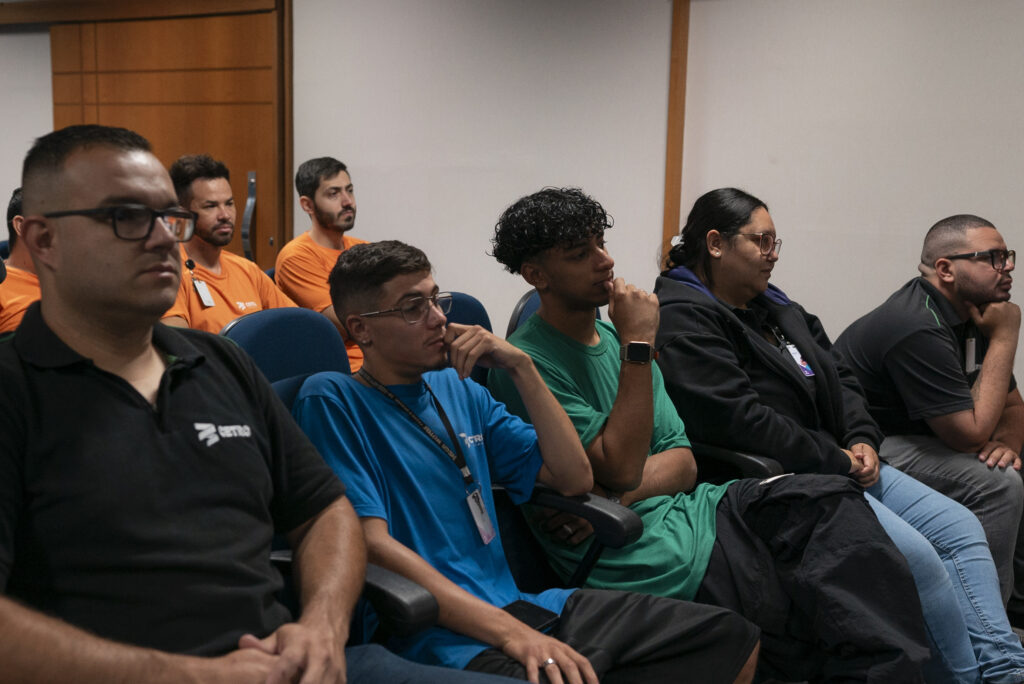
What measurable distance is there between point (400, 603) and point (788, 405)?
56.9 inches

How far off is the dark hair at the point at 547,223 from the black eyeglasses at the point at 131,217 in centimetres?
104

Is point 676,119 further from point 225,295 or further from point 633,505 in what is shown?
point 633,505

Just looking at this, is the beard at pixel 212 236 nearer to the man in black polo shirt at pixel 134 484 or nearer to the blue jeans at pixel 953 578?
the man in black polo shirt at pixel 134 484

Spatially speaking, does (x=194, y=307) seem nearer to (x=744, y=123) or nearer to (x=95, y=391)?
(x=95, y=391)

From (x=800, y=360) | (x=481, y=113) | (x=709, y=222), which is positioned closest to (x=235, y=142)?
(x=481, y=113)

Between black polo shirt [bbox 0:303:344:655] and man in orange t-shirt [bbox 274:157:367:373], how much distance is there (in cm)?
249

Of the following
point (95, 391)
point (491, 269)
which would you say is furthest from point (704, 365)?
point (491, 269)

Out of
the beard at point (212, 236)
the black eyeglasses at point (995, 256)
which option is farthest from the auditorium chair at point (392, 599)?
the black eyeglasses at point (995, 256)

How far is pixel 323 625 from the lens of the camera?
4.14ft

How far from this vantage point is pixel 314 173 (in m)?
4.39

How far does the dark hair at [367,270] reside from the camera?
1731mm

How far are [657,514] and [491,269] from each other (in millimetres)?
3163

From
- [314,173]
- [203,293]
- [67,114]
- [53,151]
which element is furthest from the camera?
[67,114]

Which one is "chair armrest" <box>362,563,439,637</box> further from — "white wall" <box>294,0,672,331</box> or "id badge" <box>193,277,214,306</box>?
"white wall" <box>294,0,672,331</box>
